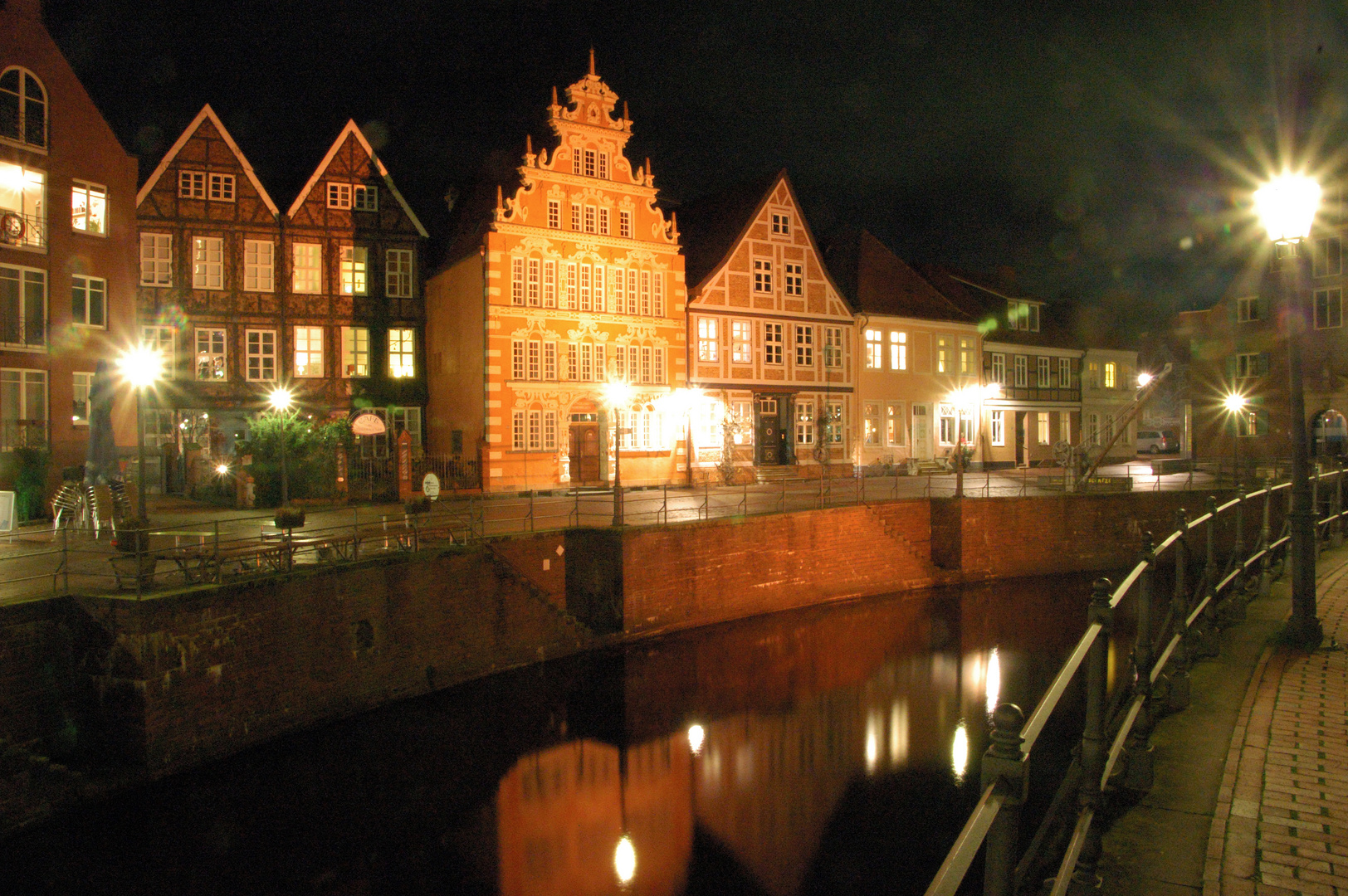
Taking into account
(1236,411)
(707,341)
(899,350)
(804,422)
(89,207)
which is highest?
(89,207)

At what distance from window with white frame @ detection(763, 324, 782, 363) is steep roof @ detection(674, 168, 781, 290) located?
3.35 m

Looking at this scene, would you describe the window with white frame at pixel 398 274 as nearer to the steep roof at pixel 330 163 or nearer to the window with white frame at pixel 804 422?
the steep roof at pixel 330 163

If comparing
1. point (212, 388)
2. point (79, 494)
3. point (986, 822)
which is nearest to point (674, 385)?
point (212, 388)

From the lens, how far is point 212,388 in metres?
29.5

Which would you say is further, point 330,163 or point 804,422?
point 804,422

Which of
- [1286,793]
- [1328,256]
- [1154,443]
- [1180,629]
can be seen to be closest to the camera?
[1286,793]

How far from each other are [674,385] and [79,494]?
1853 centimetres

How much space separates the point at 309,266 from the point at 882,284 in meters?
23.5

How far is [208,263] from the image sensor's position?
29.5 meters

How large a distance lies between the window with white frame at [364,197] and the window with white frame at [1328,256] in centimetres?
3813

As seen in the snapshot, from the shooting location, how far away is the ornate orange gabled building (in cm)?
2944

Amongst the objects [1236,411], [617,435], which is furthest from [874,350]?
[617,435]

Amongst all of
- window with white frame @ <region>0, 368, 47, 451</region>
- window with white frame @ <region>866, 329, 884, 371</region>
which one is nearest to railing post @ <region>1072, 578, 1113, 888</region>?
window with white frame @ <region>0, 368, 47, 451</region>

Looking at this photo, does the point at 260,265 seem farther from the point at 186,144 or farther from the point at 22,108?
the point at 22,108
